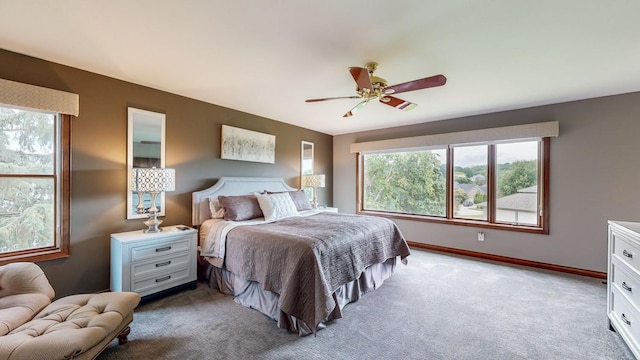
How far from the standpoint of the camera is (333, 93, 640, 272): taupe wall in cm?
316

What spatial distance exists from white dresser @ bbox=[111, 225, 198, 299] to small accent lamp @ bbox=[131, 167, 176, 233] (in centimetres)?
15

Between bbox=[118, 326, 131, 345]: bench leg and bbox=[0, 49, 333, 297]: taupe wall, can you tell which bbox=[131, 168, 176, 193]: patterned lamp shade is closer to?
bbox=[0, 49, 333, 297]: taupe wall

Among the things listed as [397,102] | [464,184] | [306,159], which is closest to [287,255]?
[397,102]

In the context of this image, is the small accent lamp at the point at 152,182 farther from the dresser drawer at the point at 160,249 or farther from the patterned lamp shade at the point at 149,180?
the dresser drawer at the point at 160,249

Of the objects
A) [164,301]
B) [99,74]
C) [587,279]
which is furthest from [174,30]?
[587,279]

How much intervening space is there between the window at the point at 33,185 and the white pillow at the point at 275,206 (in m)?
1.97

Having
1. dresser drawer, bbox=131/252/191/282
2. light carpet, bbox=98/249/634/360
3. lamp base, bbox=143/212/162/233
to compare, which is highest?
lamp base, bbox=143/212/162/233

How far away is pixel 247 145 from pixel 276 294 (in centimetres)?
255

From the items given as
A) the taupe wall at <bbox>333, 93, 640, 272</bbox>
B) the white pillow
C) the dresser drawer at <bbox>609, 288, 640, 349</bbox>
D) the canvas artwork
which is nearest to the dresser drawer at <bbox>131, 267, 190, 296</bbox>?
the white pillow

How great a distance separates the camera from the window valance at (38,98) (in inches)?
85.2

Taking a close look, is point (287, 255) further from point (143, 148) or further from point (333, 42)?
point (143, 148)

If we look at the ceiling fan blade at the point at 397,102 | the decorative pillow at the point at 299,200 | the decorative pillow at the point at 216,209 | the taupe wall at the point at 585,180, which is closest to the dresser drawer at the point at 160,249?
the decorative pillow at the point at 216,209

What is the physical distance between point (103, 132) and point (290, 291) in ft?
8.54

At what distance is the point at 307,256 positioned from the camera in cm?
206
